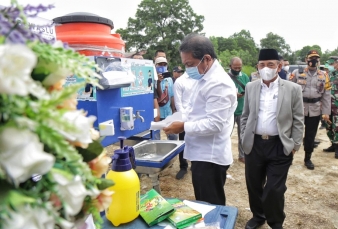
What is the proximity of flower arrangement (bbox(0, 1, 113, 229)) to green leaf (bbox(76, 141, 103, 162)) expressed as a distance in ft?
0.20

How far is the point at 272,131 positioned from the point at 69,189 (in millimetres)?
2415

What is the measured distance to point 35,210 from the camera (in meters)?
0.42

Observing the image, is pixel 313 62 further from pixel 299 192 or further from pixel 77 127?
pixel 77 127

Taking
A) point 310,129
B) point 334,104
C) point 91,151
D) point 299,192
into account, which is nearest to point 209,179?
point 91,151

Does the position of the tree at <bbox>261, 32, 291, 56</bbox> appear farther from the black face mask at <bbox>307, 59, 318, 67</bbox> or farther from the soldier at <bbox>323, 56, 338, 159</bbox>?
the black face mask at <bbox>307, 59, 318, 67</bbox>

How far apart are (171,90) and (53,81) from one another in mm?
4205

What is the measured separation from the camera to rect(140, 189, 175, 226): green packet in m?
1.21

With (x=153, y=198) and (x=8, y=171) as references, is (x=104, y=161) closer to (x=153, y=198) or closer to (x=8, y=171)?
(x=8, y=171)

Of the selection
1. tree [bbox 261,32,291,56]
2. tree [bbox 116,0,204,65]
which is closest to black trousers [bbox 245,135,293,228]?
tree [bbox 116,0,204,65]

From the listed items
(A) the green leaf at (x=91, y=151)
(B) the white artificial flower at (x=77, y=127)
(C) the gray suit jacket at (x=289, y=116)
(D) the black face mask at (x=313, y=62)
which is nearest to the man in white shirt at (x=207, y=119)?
(C) the gray suit jacket at (x=289, y=116)

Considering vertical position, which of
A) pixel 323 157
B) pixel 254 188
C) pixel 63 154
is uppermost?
pixel 63 154

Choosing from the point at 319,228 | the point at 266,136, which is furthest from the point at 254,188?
the point at 319,228

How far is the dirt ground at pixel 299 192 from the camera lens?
3.17 meters

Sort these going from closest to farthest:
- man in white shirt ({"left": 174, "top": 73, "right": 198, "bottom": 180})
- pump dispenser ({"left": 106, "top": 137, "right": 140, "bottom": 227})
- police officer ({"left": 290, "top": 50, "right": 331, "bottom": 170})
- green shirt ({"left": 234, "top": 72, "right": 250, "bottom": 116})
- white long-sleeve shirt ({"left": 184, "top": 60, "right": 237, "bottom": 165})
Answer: pump dispenser ({"left": 106, "top": 137, "right": 140, "bottom": 227}), white long-sleeve shirt ({"left": 184, "top": 60, "right": 237, "bottom": 165}), man in white shirt ({"left": 174, "top": 73, "right": 198, "bottom": 180}), police officer ({"left": 290, "top": 50, "right": 331, "bottom": 170}), green shirt ({"left": 234, "top": 72, "right": 250, "bottom": 116})
